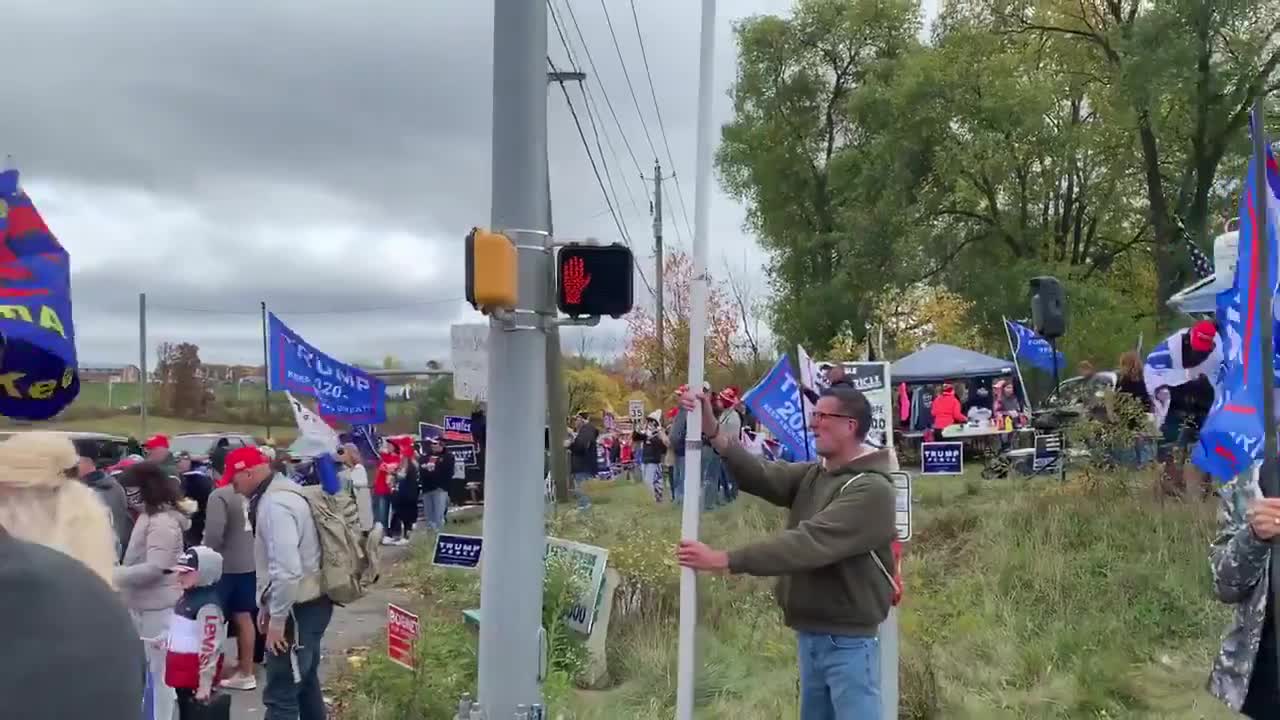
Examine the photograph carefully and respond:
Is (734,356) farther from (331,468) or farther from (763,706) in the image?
(763,706)

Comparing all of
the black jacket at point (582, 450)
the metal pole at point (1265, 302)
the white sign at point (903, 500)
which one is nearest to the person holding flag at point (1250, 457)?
the metal pole at point (1265, 302)

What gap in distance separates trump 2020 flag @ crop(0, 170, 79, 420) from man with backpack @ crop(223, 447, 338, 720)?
2445 mm

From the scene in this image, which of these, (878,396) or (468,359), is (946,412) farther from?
(878,396)

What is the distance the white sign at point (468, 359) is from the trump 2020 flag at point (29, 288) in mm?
13730

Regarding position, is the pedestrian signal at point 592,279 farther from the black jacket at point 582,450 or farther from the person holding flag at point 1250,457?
the black jacket at point 582,450

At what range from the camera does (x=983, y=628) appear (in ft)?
29.6

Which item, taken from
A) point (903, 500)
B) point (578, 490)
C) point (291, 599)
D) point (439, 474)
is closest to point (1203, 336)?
point (903, 500)

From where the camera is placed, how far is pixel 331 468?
11.9 m

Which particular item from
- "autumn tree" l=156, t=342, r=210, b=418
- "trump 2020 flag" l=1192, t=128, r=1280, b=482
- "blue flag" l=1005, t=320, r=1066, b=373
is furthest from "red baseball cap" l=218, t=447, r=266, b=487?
"autumn tree" l=156, t=342, r=210, b=418

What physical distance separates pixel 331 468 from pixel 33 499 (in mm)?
8548

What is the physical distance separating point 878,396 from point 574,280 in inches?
108

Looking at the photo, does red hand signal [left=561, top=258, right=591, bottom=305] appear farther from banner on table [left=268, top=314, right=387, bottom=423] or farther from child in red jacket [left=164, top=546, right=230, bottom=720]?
banner on table [left=268, top=314, right=387, bottom=423]

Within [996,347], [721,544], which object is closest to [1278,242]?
[721,544]

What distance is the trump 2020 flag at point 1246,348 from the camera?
143 inches
